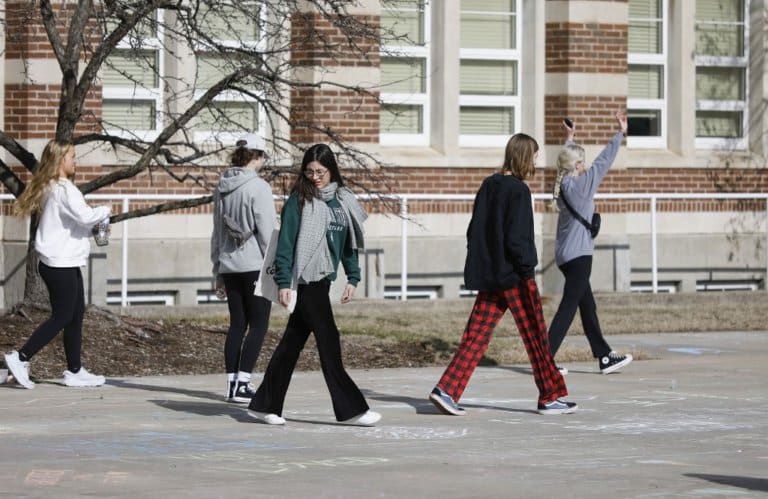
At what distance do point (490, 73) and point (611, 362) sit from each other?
8.66 m

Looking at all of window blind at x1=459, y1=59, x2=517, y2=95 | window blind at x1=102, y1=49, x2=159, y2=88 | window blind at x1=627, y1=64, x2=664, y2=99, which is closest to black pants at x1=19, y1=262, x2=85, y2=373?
window blind at x1=102, y1=49, x2=159, y2=88

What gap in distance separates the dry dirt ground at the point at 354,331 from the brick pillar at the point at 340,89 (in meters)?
2.60

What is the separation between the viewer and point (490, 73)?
2147 cm

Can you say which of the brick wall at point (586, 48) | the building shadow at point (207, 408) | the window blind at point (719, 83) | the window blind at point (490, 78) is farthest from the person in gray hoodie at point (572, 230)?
the window blind at point (719, 83)

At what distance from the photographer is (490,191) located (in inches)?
428

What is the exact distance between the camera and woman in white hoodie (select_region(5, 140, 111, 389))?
1183cm

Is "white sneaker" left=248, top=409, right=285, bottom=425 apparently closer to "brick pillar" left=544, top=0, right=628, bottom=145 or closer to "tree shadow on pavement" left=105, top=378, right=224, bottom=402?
"tree shadow on pavement" left=105, top=378, right=224, bottom=402

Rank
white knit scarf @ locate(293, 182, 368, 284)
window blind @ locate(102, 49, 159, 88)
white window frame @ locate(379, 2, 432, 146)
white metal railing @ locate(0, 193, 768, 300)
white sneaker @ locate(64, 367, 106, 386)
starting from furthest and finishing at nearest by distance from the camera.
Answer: white window frame @ locate(379, 2, 432, 146) → window blind @ locate(102, 49, 159, 88) → white metal railing @ locate(0, 193, 768, 300) → white sneaker @ locate(64, 367, 106, 386) → white knit scarf @ locate(293, 182, 368, 284)

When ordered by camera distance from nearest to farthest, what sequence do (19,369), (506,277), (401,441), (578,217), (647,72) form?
(401,441) < (506,277) < (19,369) < (578,217) < (647,72)

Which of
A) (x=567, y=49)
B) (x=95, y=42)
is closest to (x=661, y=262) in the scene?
(x=567, y=49)

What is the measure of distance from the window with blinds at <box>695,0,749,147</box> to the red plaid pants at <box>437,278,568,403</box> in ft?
40.1

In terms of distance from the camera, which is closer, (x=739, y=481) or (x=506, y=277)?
(x=739, y=481)

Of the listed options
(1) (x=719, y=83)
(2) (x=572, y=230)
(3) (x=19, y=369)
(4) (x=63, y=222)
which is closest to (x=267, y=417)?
(3) (x=19, y=369)

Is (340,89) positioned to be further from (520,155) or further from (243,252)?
(520,155)
